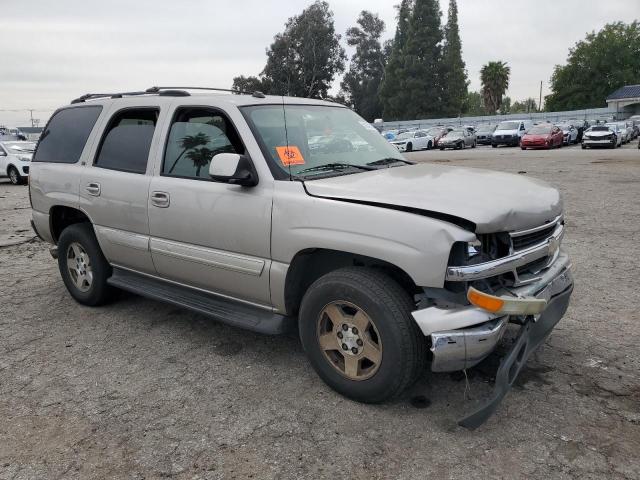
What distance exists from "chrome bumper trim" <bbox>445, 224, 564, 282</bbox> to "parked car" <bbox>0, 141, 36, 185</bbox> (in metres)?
17.3

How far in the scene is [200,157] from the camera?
382 cm

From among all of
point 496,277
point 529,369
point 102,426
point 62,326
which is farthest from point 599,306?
point 62,326

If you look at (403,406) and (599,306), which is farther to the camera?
(599,306)

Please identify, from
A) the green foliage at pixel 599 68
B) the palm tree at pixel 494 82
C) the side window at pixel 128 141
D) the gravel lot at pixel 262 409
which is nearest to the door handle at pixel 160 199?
the side window at pixel 128 141

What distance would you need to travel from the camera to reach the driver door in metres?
3.42

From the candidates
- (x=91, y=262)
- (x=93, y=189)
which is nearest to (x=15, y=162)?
(x=91, y=262)

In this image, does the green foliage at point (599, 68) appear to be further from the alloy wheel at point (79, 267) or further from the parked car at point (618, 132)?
the alloy wheel at point (79, 267)

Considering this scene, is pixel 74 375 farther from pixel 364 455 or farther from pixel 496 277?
pixel 496 277

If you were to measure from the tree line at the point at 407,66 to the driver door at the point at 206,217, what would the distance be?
51.7 m

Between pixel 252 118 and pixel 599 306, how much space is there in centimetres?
339

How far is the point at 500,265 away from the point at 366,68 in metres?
73.6

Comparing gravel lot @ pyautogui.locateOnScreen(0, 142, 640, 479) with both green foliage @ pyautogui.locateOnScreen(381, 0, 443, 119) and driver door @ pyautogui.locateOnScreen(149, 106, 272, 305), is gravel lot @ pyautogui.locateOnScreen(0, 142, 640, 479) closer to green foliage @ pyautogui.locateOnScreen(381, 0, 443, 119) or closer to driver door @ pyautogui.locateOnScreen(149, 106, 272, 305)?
driver door @ pyautogui.locateOnScreen(149, 106, 272, 305)

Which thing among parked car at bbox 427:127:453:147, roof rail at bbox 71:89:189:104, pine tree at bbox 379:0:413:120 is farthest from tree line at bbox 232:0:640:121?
roof rail at bbox 71:89:189:104

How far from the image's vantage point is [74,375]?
3.62 meters
